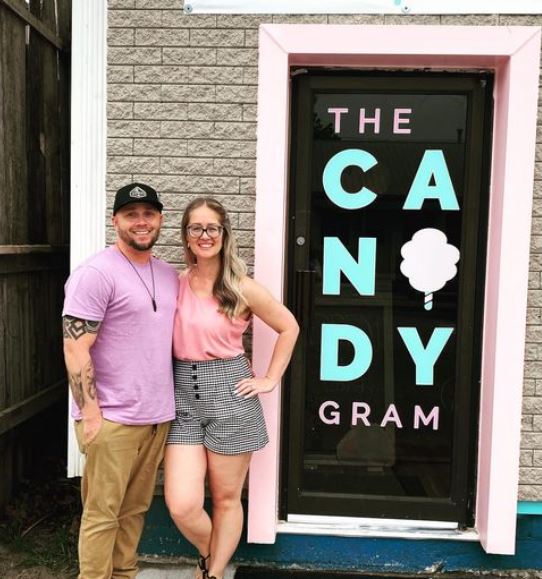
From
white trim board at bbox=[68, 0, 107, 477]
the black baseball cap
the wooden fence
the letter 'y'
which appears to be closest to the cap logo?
A: the black baseball cap

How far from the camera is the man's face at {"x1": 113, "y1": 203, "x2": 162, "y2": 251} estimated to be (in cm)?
247

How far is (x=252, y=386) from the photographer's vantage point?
2.66 metres

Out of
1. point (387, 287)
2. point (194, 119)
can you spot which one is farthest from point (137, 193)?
point (387, 287)

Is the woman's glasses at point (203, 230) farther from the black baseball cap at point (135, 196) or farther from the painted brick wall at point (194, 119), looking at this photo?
the painted brick wall at point (194, 119)

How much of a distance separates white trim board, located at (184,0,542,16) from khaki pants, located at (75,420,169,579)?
2052mm

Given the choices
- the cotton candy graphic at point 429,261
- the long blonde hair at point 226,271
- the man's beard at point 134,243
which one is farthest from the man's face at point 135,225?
the cotton candy graphic at point 429,261

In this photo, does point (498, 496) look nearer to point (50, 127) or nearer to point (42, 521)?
point (42, 521)

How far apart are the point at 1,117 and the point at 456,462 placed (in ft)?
10.4

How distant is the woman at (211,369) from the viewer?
2.57 metres

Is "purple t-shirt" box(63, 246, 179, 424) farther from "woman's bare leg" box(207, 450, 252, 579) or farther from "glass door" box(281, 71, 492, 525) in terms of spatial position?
"glass door" box(281, 71, 492, 525)

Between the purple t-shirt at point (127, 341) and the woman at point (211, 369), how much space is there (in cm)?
12

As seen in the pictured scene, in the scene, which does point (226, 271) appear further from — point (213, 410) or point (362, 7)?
point (362, 7)

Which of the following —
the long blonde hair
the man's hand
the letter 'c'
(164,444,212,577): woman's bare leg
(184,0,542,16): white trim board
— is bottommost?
(164,444,212,577): woman's bare leg

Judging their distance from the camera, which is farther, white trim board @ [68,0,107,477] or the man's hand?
white trim board @ [68,0,107,477]
